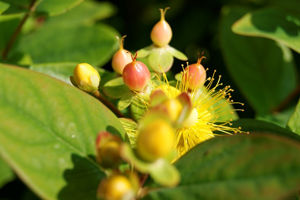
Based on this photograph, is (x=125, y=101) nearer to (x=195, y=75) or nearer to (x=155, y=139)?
(x=195, y=75)

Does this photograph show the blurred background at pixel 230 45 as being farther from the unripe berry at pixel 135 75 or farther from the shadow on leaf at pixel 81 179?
the shadow on leaf at pixel 81 179

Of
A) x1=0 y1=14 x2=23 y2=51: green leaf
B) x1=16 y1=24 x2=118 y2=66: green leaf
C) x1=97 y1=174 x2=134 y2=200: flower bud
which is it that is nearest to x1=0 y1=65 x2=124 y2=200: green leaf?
x1=97 y1=174 x2=134 y2=200: flower bud

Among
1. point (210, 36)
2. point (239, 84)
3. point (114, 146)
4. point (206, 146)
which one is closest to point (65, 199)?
point (114, 146)

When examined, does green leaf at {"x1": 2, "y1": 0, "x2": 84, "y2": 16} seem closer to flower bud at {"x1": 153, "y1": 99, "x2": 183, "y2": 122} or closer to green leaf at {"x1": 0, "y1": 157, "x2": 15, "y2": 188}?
green leaf at {"x1": 0, "y1": 157, "x2": 15, "y2": 188}

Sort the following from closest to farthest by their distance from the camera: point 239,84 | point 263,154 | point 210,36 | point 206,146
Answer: point 263,154
point 206,146
point 239,84
point 210,36

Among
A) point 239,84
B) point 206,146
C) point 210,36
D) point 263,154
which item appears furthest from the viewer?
point 210,36

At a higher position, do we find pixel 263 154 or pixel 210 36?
pixel 263 154

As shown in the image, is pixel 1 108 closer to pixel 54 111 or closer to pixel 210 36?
pixel 54 111

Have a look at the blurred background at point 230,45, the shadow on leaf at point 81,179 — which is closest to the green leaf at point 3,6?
the blurred background at point 230,45
